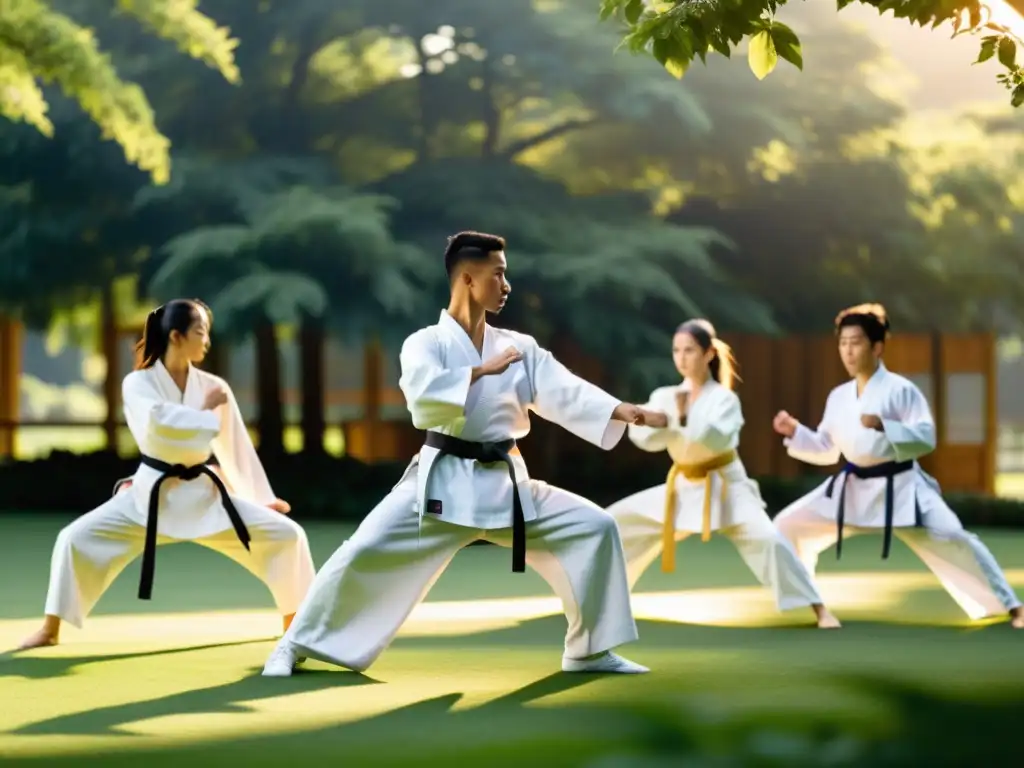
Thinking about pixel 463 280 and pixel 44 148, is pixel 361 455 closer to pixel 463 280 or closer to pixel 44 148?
pixel 44 148

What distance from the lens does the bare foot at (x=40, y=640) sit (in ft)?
20.7

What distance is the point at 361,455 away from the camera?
17.2 metres

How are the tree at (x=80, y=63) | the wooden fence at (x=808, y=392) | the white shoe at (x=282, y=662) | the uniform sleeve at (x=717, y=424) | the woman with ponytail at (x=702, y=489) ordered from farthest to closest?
the wooden fence at (x=808, y=392)
the tree at (x=80, y=63)
the uniform sleeve at (x=717, y=424)
the woman with ponytail at (x=702, y=489)
the white shoe at (x=282, y=662)

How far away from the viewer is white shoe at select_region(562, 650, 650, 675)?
557cm

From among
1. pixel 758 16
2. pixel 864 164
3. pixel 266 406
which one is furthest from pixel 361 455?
pixel 758 16

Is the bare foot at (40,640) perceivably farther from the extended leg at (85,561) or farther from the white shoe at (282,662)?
the white shoe at (282,662)

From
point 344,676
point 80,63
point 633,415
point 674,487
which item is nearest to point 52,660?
point 344,676

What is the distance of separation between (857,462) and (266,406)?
8656 mm

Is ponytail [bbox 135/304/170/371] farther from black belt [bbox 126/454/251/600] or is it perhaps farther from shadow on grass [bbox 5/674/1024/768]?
shadow on grass [bbox 5/674/1024/768]


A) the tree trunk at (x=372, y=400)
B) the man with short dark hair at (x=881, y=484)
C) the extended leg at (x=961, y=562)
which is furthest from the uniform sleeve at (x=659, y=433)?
the tree trunk at (x=372, y=400)

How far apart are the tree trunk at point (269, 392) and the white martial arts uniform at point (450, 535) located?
9541 millimetres

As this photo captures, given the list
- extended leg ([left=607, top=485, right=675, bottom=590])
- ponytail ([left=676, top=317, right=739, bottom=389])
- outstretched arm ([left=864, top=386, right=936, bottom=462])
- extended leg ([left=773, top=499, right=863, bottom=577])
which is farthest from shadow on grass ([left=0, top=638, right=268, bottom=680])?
outstretched arm ([left=864, top=386, right=936, bottom=462])

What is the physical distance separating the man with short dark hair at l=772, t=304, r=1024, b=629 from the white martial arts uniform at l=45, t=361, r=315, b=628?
2228 mm

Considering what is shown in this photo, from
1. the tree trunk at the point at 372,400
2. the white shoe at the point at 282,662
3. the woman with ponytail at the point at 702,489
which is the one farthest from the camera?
the tree trunk at the point at 372,400
